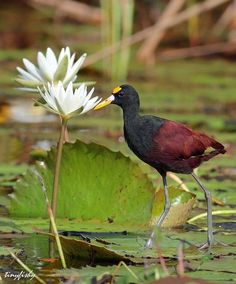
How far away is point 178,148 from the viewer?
11.8 feet

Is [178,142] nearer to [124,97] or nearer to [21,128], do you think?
[124,97]

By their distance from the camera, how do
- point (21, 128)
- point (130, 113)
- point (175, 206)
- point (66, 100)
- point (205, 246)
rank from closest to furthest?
point (66, 100) < point (205, 246) < point (130, 113) < point (175, 206) < point (21, 128)

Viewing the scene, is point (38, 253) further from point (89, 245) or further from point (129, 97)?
point (129, 97)

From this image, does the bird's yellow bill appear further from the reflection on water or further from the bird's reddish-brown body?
the reflection on water

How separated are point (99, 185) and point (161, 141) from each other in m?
0.46

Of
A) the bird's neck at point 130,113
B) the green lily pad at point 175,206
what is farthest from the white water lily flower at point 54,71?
the green lily pad at point 175,206

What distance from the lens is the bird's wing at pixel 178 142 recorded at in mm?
3551

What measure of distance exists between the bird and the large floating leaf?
0.19 metres

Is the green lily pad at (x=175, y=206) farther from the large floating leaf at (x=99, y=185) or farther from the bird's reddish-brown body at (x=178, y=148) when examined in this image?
the bird's reddish-brown body at (x=178, y=148)

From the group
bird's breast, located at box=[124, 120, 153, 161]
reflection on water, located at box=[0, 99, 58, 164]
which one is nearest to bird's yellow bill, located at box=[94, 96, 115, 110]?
bird's breast, located at box=[124, 120, 153, 161]

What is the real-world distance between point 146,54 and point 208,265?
19.9 feet

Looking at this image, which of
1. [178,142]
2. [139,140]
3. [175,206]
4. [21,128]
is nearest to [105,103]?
[139,140]

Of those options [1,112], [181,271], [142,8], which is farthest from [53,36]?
[181,271]

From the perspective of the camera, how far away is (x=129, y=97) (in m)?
3.64
